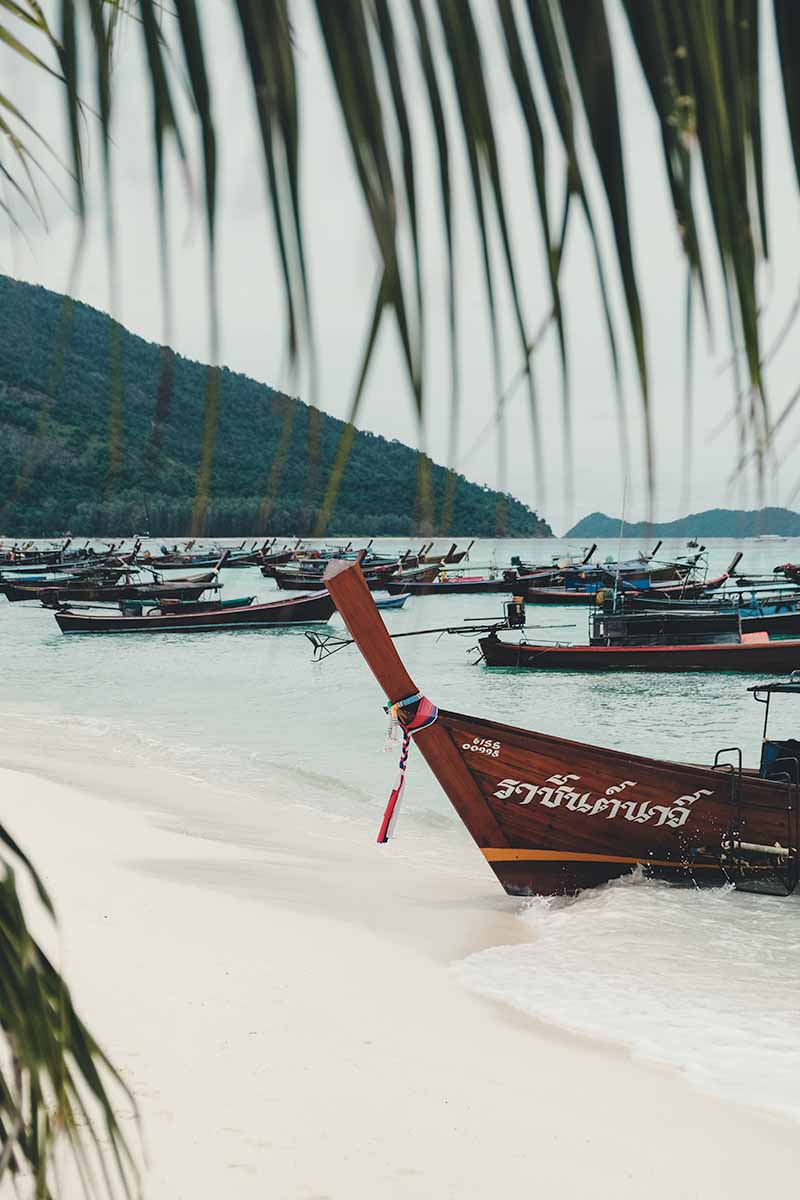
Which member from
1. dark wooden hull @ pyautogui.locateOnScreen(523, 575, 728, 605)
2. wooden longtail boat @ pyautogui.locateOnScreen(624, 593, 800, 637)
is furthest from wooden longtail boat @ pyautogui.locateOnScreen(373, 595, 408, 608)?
wooden longtail boat @ pyautogui.locateOnScreen(624, 593, 800, 637)

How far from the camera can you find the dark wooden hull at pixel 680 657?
84.1 ft

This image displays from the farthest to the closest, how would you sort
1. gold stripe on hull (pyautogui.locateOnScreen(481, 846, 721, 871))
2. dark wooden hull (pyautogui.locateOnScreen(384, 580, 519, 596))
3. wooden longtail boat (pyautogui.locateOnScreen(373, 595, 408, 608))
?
dark wooden hull (pyautogui.locateOnScreen(384, 580, 519, 596))
wooden longtail boat (pyautogui.locateOnScreen(373, 595, 408, 608))
gold stripe on hull (pyautogui.locateOnScreen(481, 846, 721, 871))

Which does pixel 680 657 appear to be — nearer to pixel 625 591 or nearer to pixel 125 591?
pixel 625 591

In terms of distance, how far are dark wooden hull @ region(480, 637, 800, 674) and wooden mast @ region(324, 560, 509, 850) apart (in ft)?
60.6

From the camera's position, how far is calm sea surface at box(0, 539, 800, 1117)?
6.23m

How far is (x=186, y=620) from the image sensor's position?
120ft

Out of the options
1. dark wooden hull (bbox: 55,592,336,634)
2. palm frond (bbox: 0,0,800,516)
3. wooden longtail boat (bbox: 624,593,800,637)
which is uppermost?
palm frond (bbox: 0,0,800,516)

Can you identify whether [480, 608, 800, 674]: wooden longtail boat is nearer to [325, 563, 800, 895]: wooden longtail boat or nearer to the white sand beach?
[325, 563, 800, 895]: wooden longtail boat

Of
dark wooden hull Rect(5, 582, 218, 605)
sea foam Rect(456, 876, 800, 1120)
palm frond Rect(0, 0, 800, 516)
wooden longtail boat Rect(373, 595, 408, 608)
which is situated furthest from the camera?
dark wooden hull Rect(5, 582, 218, 605)

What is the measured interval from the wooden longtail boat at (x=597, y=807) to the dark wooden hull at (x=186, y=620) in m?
27.5

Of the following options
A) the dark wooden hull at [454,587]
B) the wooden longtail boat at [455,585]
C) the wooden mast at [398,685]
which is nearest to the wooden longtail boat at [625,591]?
the wooden longtail boat at [455,585]

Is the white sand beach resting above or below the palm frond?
Answer: below

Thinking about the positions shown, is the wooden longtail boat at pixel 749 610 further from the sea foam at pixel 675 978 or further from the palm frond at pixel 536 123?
the palm frond at pixel 536 123

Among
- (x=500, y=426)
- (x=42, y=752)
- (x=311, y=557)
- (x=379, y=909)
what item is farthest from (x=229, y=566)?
(x=500, y=426)
